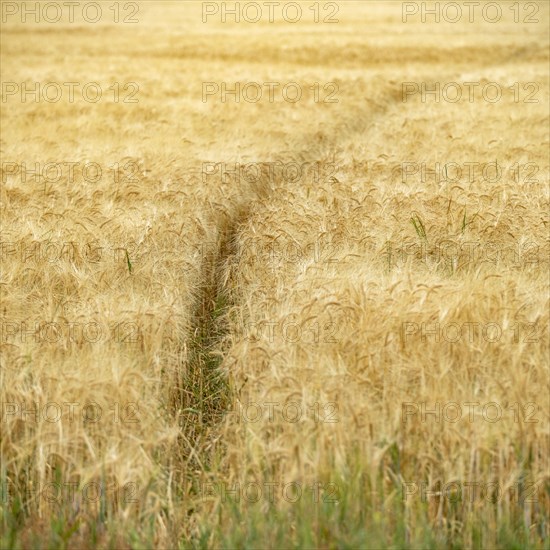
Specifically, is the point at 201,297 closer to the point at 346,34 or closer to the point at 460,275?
the point at 460,275

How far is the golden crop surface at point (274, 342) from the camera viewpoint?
270cm

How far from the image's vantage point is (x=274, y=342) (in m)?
3.55

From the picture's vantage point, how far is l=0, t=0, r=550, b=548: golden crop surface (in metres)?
2.70

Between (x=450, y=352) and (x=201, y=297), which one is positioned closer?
(x=450, y=352)

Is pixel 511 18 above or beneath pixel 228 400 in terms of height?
above

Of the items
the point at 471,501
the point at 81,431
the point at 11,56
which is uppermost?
the point at 11,56

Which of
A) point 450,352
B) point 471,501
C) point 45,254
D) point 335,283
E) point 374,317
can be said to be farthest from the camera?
point 45,254

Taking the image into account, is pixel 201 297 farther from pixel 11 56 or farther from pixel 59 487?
pixel 11 56

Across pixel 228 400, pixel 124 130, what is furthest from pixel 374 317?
pixel 124 130

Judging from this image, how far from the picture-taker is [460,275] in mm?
4562

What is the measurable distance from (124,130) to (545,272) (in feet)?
24.1

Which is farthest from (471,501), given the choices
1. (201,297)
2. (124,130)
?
(124,130)

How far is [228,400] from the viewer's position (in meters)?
3.68

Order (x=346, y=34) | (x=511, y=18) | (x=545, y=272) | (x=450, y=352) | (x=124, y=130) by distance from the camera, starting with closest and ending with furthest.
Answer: (x=450, y=352)
(x=545, y=272)
(x=124, y=130)
(x=346, y=34)
(x=511, y=18)
